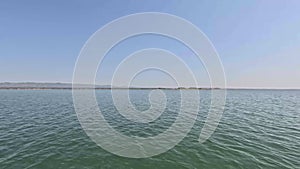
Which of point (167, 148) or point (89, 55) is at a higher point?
point (89, 55)

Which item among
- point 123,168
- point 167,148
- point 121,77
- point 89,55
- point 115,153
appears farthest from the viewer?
point 121,77

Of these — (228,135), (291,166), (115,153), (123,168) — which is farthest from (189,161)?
(228,135)

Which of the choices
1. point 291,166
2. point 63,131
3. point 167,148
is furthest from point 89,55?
point 291,166

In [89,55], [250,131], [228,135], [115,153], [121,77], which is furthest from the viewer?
[250,131]

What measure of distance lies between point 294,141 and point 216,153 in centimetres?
823

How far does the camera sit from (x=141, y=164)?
31.3 feet

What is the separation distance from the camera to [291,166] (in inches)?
375

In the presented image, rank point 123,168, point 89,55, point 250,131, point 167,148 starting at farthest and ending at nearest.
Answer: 1. point 250,131
2. point 167,148
3. point 89,55
4. point 123,168

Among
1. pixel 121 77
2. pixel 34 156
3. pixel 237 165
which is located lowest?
pixel 34 156

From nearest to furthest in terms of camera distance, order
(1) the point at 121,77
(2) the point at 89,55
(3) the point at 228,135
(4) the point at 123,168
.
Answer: (4) the point at 123,168 → (2) the point at 89,55 → (1) the point at 121,77 → (3) the point at 228,135

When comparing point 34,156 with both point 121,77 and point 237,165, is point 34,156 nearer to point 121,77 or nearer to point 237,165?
point 121,77

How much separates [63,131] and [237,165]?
14943mm

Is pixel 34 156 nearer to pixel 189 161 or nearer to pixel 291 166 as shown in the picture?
pixel 189 161

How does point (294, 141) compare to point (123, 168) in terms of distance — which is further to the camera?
point (294, 141)
